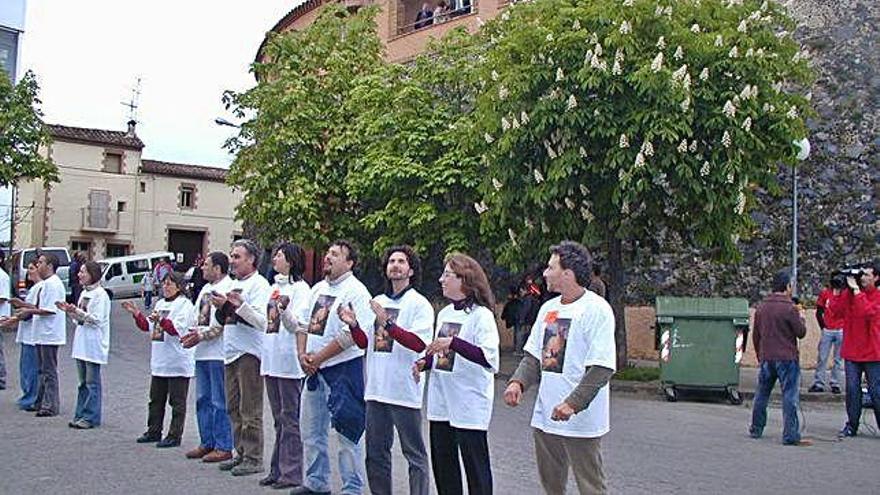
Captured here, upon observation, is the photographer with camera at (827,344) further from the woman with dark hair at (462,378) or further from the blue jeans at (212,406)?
the woman with dark hair at (462,378)

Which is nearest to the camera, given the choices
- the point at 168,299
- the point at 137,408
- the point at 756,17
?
the point at 168,299

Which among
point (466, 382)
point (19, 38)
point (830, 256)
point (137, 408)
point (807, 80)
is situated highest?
point (19, 38)

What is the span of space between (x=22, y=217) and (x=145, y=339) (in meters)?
30.5

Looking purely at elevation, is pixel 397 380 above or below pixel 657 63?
below

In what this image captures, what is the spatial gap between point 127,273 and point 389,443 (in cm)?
3706

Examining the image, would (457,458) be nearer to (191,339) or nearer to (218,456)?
(218,456)

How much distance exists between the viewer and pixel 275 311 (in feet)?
25.1

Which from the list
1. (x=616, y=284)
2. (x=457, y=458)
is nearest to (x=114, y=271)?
(x=616, y=284)

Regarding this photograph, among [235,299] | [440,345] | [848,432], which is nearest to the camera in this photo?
[440,345]

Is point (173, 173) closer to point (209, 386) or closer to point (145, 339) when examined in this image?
point (145, 339)

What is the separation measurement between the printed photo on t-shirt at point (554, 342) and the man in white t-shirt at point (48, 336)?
723cm

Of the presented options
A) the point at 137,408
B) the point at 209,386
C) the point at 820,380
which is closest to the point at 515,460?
the point at 209,386

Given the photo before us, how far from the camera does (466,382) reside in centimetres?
600

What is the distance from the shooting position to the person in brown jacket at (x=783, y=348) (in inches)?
417
